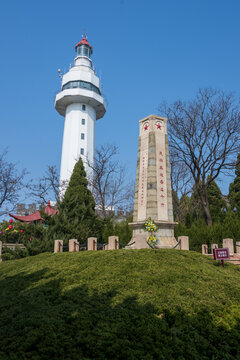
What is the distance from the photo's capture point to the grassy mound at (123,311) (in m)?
4.81

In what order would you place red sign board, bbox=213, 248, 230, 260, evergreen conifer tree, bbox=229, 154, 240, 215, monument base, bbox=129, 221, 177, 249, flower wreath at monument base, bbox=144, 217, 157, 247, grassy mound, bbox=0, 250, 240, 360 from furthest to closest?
1. evergreen conifer tree, bbox=229, 154, 240, 215
2. monument base, bbox=129, 221, 177, 249
3. flower wreath at monument base, bbox=144, 217, 157, 247
4. red sign board, bbox=213, 248, 230, 260
5. grassy mound, bbox=0, 250, 240, 360

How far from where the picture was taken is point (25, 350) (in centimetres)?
457

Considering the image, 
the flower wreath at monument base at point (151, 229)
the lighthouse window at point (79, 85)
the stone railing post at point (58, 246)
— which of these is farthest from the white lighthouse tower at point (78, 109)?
the flower wreath at monument base at point (151, 229)

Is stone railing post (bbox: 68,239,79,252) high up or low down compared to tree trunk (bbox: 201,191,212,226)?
down

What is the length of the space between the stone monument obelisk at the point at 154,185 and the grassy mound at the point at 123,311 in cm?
387

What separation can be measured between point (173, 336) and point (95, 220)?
1472 cm

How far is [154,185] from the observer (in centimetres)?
1430

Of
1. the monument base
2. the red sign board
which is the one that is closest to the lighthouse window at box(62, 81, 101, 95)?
the monument base

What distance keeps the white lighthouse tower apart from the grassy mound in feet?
91.2

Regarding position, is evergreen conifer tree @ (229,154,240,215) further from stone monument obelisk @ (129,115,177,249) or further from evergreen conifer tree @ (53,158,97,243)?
stone monument obelisk @ (129,115,177,249)

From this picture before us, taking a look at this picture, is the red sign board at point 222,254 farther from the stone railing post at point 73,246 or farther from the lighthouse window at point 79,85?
the lighthouse window at point 79,85

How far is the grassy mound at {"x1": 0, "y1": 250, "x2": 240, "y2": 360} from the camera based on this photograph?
4812mm

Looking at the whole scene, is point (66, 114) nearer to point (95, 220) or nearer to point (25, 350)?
point (95, 220)

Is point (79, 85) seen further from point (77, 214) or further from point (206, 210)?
point (206, 210)
